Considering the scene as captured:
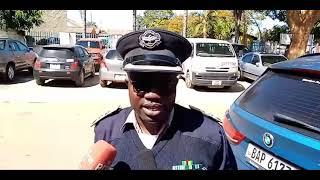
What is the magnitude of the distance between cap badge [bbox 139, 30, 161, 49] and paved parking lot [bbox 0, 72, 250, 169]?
345 centimetres

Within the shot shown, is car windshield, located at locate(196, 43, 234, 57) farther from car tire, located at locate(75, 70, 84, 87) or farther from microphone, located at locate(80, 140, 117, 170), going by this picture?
microphone, located at locate(80, 140, 117, 170)

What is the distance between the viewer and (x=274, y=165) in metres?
2.35

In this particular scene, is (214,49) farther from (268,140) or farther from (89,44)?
(268,140)

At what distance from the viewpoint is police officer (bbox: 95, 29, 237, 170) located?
161cm

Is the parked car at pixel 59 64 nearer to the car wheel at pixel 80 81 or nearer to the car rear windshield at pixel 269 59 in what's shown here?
the car wheel at pixel 80 81

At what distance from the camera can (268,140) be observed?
247cm

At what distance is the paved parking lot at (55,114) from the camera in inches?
215

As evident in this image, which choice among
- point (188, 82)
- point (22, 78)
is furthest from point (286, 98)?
point (22, 78)

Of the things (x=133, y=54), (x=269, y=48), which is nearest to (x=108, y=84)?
(x=133, y=54)

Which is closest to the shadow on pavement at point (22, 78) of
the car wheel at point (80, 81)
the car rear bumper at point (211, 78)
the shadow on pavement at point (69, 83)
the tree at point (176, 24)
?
the shadow on pavement at point (69, 83)

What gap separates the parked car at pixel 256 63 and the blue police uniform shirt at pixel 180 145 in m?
12.1

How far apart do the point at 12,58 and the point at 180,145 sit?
→ 13.1m

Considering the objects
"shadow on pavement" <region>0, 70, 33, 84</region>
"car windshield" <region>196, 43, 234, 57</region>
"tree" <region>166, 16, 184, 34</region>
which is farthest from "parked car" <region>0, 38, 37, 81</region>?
"tree" <region>166, 16, 184, 34</region>

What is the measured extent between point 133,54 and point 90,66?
13143 millimetres
